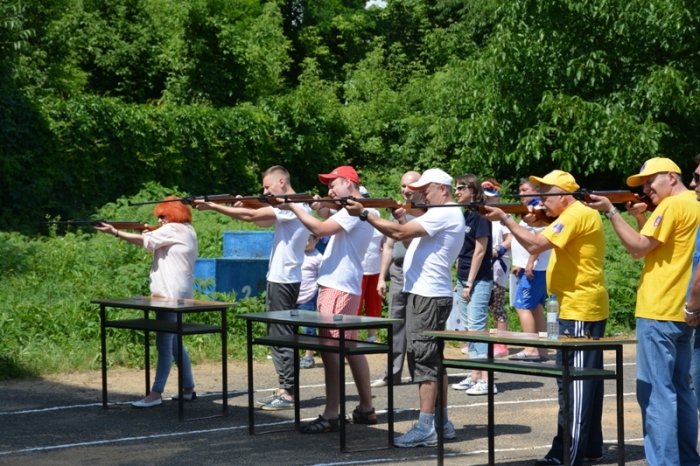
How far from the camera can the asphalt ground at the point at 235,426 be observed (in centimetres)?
753

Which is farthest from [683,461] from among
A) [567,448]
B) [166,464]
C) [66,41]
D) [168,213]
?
[66,41]

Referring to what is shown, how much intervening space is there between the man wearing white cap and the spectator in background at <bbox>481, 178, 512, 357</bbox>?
11.0 ft

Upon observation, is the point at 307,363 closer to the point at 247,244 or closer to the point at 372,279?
the point at 372,279

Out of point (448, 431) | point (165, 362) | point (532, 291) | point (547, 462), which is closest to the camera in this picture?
point (547, 462)

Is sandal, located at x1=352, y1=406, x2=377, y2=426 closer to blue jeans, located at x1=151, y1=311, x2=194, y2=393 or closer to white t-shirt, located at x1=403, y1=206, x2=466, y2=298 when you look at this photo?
white t-shirt, located at x1=403, y1=206, x2=466, y2=298

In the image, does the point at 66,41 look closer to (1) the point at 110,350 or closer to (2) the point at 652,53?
(2) the point at 652,53

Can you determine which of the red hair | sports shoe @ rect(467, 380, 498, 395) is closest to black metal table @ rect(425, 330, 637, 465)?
sports shoe @ rect(467, 380, 498, 395)

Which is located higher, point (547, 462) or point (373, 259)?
point (373, 259)

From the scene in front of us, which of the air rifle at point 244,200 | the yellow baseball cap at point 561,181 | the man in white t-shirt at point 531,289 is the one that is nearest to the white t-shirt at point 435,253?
the yellow baseball cap at point 561,181

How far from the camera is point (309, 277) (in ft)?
36.0

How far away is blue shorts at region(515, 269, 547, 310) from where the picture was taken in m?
11.3

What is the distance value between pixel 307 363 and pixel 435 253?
13.6 ft

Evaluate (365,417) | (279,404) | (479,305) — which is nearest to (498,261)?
(479,305)

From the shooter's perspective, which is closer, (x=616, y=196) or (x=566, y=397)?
(x=566, y=397)
